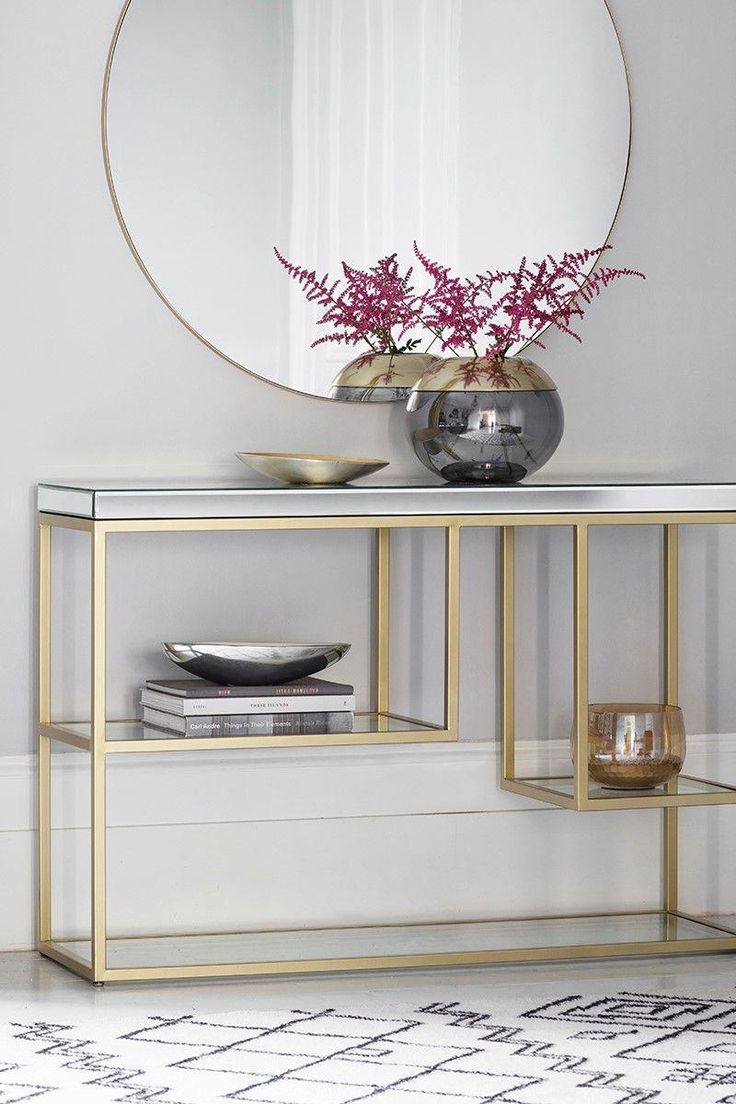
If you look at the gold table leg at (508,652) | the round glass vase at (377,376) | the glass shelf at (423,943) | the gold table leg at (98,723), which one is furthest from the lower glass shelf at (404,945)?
the round glass vase at (377,376)

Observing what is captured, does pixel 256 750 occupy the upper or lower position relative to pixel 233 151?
lower

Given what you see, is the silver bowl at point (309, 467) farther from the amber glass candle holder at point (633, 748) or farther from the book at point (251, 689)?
the amber glass candle holder at point (633, 748)

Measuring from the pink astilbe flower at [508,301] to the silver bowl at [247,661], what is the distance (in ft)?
1.90

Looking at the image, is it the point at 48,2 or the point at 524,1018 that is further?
the point at 48,2

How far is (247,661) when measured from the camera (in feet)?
8.59

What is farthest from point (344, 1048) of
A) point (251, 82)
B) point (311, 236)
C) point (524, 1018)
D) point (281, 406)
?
point (251, 82)

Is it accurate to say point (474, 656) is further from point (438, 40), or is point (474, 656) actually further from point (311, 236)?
point (438, 40)

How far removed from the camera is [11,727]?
9.04 ft

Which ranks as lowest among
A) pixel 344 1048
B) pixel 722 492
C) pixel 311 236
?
pixel 344 1048

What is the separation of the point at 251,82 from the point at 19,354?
2.02 feet

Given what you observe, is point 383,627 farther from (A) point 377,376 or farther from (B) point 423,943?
(B) point 423,943

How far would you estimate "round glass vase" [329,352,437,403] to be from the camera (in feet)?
9.48

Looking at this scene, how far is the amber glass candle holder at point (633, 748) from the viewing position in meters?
2.75

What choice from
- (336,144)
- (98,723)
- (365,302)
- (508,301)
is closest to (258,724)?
(98,723)
